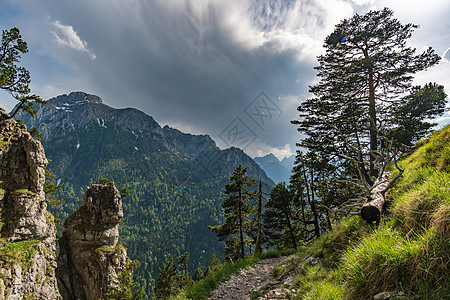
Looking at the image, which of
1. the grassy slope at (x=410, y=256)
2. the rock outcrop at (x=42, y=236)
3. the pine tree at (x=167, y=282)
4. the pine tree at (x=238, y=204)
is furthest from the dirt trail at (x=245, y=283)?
the pine tree at (x=167, y=282)

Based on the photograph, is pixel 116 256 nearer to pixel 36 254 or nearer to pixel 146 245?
pixel 36 254

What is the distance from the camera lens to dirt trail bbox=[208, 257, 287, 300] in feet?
25.6

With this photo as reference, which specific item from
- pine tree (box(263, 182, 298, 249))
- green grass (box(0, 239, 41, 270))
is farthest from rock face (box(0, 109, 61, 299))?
pine tree (box(263, 182, 298, 249))

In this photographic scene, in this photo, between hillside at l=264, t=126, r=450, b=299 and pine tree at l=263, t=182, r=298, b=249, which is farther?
pine tree at l=263, t=182, r=298, b=249

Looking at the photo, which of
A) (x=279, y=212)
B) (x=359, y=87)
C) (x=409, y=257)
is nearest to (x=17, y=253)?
(x=279, y=212)

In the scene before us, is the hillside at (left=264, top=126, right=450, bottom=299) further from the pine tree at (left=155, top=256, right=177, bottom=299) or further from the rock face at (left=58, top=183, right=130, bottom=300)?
the pine tree at (left=155, top=256, right=177, bottom=299)

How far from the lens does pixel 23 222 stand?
64.8ft

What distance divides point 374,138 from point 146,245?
216 metres

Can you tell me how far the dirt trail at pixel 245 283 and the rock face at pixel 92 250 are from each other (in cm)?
2602

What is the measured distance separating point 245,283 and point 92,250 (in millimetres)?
28688

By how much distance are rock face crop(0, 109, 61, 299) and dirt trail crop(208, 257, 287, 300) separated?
22.0 meters

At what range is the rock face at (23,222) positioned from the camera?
1719 cm

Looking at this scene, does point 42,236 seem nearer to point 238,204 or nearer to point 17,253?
point 17,253

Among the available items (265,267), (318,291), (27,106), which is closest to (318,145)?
(265,267)
